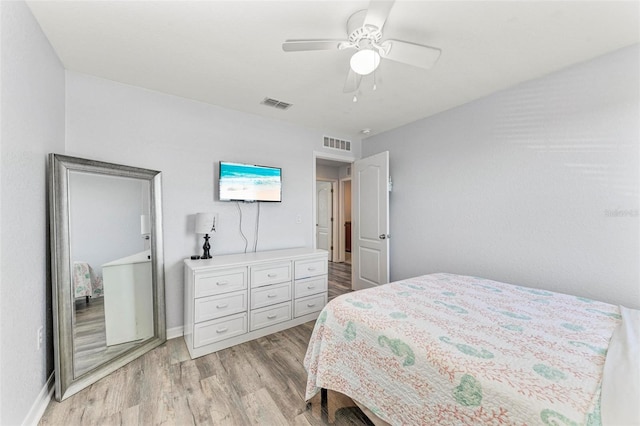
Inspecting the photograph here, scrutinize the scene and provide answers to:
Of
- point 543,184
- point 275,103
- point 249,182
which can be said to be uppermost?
point 275,103

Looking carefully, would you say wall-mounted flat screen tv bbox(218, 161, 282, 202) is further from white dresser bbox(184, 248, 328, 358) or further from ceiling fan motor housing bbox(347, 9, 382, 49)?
ceiling fan motor housing bbox(347, 9, 382, 49)

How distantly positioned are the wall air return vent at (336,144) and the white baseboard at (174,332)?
9.33 feet

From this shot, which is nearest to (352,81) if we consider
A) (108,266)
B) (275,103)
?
(275,103)

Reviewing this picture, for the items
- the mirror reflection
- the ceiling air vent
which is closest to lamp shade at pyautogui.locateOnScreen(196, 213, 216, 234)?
the mirror reflection

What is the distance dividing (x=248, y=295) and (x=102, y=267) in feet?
3.91

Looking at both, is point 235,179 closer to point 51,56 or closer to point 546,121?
point 51,56

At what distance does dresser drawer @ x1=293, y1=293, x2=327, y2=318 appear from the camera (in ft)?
9.07

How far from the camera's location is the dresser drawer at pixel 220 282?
7.16 ft

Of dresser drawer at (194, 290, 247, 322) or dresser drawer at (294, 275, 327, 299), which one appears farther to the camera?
dresser drawer at (294, 275, 327, 299)

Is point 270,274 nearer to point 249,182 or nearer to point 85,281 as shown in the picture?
point 249,182

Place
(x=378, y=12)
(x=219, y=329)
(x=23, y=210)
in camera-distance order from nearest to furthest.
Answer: (x=378, y=12) < (x=23, y=210) < (x=219, y=329)

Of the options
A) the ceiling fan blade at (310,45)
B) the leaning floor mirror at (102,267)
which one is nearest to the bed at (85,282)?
the leaning floor mirror at (102,267)

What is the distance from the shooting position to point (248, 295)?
2436 mm

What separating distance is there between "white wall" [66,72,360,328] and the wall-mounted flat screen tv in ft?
0.43
